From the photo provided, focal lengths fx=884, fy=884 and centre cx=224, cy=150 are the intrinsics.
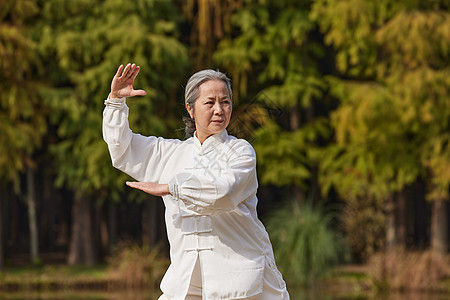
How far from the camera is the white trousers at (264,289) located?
349cm

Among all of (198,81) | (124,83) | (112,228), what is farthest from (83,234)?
(198,81)

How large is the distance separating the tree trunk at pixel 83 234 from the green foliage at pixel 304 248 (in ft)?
13.2

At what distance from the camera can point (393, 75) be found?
14508 mm

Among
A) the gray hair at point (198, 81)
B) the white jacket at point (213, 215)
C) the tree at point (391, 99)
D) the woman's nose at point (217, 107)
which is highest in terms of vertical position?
the tree at point (391, 99)

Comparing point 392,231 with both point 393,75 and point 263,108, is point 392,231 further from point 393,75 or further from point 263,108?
point 263,108

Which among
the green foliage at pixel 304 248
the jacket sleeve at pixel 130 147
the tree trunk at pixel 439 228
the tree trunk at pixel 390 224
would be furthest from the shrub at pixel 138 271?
the jacket sleeve at pixel 130 147

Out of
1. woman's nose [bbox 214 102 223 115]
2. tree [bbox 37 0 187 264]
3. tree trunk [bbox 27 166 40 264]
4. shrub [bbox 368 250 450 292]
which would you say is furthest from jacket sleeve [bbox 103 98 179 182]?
tree trunk [bbox 27 166 40 264]

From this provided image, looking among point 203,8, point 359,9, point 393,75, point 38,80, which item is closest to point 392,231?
point 393,75

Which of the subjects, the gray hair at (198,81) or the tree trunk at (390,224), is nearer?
the gray hair at (198,81)

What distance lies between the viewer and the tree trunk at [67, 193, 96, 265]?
16.3 meters

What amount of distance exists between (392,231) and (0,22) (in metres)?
7.65

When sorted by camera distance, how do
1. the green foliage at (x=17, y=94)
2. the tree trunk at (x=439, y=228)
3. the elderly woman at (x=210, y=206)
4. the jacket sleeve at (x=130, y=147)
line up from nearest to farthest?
the elderly woman at (x=210, y=206) → the jacket sleeve at (x=130, y=147) → the green foliage at (x=17, y=94) → the tree trunk at (x=439, y=228)

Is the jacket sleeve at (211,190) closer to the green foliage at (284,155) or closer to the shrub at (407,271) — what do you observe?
the shrub at (407,271)

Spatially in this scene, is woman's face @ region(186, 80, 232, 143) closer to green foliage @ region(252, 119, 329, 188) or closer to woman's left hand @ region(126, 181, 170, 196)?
woman's left hand @ region(126, 181, 170, 196)
